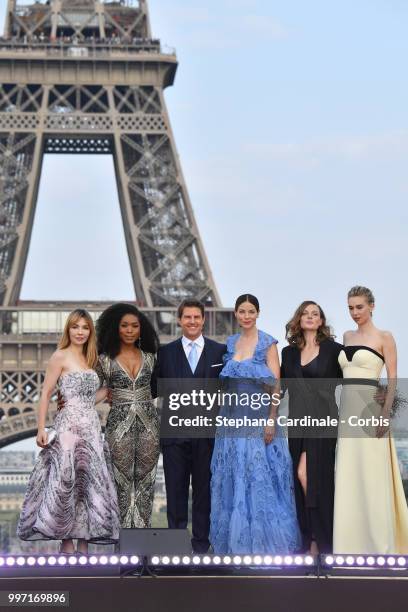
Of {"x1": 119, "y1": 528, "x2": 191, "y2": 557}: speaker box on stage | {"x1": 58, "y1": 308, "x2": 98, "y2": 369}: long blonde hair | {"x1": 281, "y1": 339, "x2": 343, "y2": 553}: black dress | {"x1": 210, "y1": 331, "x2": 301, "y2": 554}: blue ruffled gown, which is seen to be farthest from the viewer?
{"x1": 58, "y1": 308, "x2": 98, "y2": 369}: long blonde hair

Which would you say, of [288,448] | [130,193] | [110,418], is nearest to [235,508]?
[288,448]

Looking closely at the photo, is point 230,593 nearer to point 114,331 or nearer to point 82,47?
point 114,331

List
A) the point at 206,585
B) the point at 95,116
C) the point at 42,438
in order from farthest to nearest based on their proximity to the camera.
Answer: the point at 95,116, the point at 42,438, the point at 206,585

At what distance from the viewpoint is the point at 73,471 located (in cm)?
1032

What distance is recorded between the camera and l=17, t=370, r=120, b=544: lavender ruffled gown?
10.2 meters

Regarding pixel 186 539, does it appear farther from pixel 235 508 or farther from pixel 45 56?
pixel 45 56

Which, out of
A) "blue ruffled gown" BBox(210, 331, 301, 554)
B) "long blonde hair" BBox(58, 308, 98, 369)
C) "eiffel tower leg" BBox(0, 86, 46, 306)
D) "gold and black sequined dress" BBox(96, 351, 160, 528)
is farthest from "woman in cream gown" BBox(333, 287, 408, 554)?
"eiffel tower leg" BBox(0, 86, 46, 306)

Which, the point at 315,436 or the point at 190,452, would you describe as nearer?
the point at 315,436

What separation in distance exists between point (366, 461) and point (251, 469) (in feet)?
3.05

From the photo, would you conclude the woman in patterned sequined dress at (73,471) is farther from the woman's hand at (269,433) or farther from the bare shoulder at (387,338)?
the bare shoulder at (387,338)

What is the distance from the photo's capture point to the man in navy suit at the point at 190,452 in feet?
34.9

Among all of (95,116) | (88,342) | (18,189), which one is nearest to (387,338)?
(88,342)

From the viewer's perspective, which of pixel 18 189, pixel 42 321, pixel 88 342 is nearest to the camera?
pixel 88 342

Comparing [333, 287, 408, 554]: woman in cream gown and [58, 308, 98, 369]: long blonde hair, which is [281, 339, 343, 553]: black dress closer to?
[333, 287, 408, 554]: woman in cream gown
